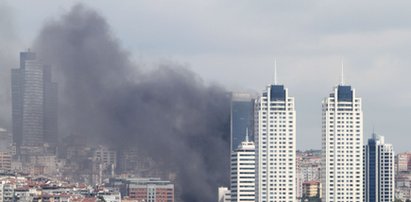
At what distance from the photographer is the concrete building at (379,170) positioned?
45.1 m

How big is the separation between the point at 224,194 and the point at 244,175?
292 centimetres

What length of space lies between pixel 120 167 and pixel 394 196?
8.40m

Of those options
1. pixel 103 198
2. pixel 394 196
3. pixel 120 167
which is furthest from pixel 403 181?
pixel 103 198

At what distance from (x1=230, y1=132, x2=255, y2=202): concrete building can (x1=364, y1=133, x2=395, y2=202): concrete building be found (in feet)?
16.4

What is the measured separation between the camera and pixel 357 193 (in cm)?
3756

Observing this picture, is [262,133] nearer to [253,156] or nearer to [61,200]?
[253,156]

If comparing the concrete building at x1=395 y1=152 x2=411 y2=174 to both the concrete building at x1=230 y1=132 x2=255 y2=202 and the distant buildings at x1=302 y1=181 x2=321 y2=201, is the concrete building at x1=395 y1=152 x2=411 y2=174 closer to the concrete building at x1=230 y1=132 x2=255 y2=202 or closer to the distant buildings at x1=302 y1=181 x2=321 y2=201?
the distant buildings at x1=302 y1=181 x2=321 y2=201

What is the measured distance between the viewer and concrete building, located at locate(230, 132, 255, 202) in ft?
A: 131

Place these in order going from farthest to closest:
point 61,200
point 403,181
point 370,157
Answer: point 403,181
point 370,157
point 61,200

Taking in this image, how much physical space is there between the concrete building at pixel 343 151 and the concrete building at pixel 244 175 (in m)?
2.28

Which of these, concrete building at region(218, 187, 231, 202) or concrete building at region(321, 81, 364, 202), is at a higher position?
concrete building at region(321, 81, 364, 202)

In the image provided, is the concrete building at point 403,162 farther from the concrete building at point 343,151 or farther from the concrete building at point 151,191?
the concrete building at point 343,151

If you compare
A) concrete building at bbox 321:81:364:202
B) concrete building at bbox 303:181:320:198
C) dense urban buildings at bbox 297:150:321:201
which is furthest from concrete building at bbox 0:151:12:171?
concrete building at bbox 321:81:364:202

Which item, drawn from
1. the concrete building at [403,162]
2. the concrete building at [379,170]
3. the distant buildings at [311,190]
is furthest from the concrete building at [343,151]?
the concrete building at [403,162]
